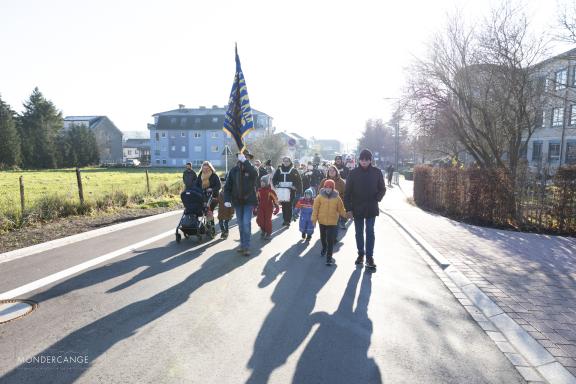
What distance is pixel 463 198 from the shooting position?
11.7 m

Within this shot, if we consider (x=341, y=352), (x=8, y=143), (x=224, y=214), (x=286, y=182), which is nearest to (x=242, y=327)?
(x=341, y=352)

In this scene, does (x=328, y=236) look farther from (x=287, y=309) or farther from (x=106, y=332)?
(x=106, y=332)

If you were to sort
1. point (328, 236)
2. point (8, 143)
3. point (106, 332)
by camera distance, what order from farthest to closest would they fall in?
point (8, 143)
point (328, 236)
point (106, 332)

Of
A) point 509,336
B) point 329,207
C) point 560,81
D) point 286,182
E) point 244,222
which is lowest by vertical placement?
point 509,336

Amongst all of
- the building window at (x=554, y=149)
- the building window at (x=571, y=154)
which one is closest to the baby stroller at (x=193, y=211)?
the building window at (x=571, y=154)

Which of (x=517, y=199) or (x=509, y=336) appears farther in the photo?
(x=517, y=199)

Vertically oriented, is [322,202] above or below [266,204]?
above

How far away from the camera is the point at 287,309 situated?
4438 mm

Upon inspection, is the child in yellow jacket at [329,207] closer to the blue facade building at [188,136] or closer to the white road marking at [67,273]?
the white road marking at [67,273]

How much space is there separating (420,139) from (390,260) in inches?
518

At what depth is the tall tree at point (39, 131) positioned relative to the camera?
181ft

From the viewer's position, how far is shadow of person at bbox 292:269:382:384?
10.1 feet

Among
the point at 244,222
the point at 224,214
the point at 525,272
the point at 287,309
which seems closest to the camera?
the point at 287,309

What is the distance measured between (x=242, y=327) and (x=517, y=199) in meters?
8.73
